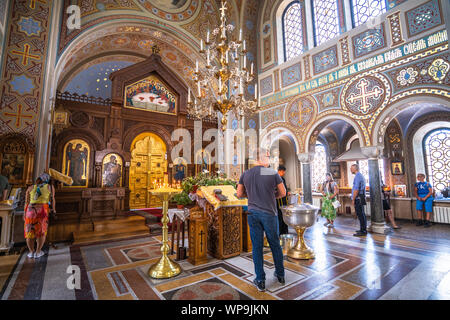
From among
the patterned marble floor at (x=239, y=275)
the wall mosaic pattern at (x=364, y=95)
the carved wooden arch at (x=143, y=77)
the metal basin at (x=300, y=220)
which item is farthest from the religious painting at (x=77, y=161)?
the wall mosaic pattern at (x=364, y=95)

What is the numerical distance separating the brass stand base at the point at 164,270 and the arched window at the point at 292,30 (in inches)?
353

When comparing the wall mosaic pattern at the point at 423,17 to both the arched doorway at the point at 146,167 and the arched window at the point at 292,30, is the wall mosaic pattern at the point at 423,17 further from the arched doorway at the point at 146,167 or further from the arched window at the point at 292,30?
the arched doorway at the point at 146,167

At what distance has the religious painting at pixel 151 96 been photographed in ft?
30.7

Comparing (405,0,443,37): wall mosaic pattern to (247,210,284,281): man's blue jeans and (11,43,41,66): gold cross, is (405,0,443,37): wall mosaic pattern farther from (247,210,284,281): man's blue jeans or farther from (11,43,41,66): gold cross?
(11,43,41,66): gold cross

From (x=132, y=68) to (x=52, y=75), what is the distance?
347cm

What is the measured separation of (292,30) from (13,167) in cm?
1066

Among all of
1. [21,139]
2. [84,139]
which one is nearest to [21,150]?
[21,139]

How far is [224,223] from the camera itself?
409cm

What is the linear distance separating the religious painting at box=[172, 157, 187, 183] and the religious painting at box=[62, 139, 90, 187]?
3.26 metres

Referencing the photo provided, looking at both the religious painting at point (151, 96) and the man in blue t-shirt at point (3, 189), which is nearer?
the man in blue t-shirt at point (3, 189)

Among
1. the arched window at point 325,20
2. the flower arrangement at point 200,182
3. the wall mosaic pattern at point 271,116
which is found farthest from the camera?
the wall mosaic pattern at point 271,116

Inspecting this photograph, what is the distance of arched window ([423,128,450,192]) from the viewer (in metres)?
7.65

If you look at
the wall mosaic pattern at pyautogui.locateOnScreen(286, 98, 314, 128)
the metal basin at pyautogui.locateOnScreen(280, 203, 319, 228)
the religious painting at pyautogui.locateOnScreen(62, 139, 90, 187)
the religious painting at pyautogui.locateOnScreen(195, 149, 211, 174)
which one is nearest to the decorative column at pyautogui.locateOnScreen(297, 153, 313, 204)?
the wall mosaic pattern at pyautogui.locateOnScreen(286, 98, 314, 128)

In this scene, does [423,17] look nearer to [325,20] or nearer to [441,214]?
[325,20]
